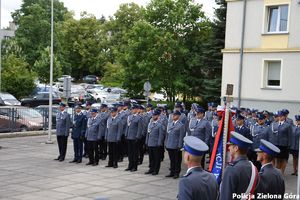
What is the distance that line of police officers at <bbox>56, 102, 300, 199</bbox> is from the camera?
44.3 ft

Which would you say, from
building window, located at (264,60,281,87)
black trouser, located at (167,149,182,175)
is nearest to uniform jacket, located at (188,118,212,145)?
black trouser, located at (167,149,182,175)

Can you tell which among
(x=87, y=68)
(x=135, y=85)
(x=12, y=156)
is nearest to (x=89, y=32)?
(x=87, y=68)

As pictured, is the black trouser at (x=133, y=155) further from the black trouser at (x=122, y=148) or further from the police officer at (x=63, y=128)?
the police officer at (x=63, y=128)

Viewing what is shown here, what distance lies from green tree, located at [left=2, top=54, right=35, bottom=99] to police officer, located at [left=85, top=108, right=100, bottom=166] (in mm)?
25763

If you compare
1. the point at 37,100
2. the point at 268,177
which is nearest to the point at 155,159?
the point at 268,177

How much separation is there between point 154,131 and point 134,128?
3.08 ft

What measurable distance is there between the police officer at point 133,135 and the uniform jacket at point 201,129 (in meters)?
1.80

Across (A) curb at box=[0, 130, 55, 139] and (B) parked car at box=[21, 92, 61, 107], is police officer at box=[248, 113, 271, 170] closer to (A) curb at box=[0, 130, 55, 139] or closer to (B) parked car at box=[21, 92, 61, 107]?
(A) curb at box=[0, 130, 55, 139]

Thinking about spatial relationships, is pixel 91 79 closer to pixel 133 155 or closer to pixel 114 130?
pixel 114 130

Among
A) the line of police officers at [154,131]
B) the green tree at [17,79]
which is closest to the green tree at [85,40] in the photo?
the green tree at [17,79]

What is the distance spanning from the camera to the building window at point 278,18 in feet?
79.2

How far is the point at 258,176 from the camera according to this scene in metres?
5.36

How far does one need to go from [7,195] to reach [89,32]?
61922mm

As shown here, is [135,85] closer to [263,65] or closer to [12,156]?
[263,65]
